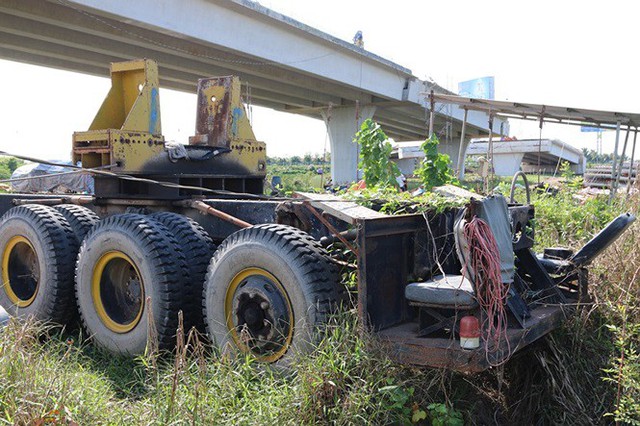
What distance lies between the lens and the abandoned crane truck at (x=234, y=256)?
4.04 m

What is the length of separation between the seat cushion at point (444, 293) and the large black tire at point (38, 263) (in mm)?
3309

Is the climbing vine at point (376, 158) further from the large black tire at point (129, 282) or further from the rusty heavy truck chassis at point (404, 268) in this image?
the large black tire at point (129, 282)

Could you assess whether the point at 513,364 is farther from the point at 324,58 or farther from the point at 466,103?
the point at 324,58

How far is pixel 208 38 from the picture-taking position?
20.1 m

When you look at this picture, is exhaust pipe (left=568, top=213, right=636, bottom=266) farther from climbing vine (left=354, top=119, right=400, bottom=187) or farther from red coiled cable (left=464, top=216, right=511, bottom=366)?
climbing vine (left=354, top=119, right=400, bottom=187)

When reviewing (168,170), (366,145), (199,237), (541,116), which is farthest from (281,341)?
(541,116)

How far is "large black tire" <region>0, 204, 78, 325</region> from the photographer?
583 centimetres

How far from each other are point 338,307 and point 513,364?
140cm

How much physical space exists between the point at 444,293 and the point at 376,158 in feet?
18.8

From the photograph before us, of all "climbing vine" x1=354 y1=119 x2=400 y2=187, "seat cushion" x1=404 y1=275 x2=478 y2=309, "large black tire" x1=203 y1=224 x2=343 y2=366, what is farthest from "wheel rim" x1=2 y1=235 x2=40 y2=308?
"climbing vine" x1=354 y1=119 x2=400 y2=187

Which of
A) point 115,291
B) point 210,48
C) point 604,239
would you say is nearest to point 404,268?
point 604,239

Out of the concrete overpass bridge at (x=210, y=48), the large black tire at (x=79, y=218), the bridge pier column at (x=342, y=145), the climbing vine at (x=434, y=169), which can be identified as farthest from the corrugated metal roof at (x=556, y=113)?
the bridge pier column at (x=342, y=145)

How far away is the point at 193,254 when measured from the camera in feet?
16.7

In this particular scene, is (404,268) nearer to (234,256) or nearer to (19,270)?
(234,256)
